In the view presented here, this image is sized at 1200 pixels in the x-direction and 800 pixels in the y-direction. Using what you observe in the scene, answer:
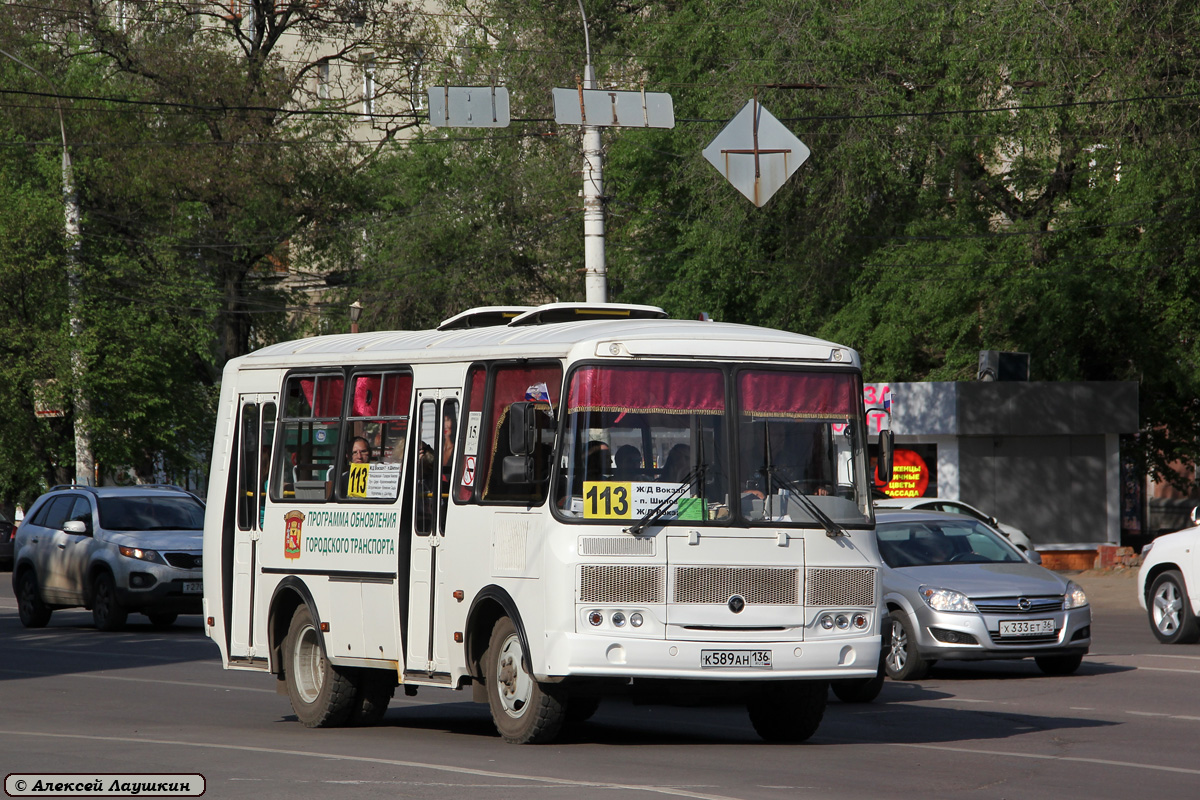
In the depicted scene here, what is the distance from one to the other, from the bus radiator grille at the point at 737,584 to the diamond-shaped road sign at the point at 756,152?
11405 millimetres

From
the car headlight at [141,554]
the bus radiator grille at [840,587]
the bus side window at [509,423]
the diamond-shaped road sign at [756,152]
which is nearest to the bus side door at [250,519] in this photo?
the bus side window at [509,423]

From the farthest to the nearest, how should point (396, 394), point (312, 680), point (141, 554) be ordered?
point (141, 554) < point (312, 680) < point (396, 394)

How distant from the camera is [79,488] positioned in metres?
23.5

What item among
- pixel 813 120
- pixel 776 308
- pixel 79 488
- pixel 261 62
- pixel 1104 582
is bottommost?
pixel 1104 582

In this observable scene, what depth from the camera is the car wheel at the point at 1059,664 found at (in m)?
16.0

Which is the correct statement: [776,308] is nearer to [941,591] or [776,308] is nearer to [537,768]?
[941,591]

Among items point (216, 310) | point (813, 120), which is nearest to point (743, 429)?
point (813, 120)

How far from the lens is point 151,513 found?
23172 millimetres

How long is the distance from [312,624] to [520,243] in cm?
3191

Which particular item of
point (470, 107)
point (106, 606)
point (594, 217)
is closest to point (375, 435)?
point (470, 107)

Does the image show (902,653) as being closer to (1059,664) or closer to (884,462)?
(1059,664)

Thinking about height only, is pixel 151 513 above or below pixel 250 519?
below

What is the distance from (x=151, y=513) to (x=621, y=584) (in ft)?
46.6

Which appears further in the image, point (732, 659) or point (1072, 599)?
point (1072, 599)
